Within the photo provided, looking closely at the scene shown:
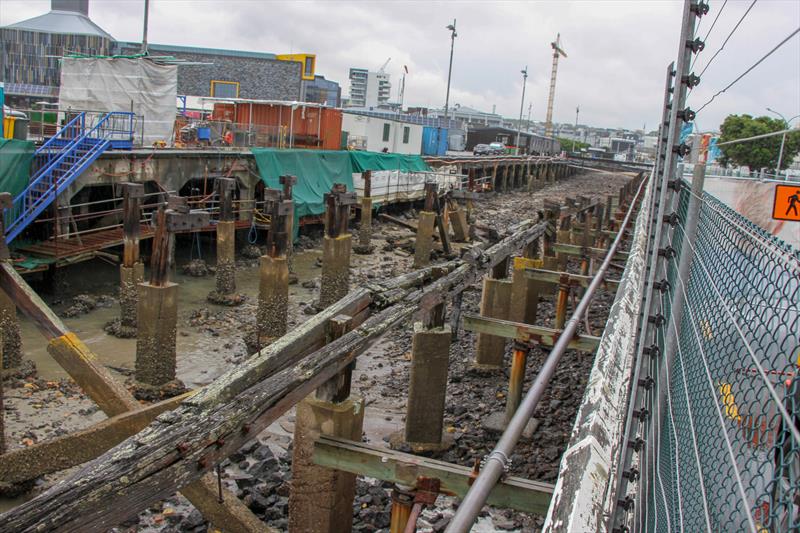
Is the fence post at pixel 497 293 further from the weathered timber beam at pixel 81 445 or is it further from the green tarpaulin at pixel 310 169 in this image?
the green tarpaulin at pixel 310 169

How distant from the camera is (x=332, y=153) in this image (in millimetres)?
25875

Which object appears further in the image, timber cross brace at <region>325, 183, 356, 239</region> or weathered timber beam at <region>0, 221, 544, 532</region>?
timber cross brace at <region>325, 183, 356, 239</region>

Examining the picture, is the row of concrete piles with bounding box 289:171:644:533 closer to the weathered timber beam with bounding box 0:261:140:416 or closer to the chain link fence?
the chain link fence

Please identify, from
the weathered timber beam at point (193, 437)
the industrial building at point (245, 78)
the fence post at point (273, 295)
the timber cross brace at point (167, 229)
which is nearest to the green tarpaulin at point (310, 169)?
the fence post at point (273, 295)

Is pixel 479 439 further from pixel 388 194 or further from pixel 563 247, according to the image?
pixel 388 194

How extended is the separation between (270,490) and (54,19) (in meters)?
63.0

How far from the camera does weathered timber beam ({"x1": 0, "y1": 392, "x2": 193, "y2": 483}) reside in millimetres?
5180

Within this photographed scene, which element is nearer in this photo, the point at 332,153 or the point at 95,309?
the point at 95,309

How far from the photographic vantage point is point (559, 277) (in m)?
9.60

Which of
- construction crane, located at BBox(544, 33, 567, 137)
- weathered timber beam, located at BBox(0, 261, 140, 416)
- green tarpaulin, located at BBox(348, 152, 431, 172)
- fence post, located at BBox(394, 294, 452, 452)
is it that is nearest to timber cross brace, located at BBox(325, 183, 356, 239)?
fence post, located at BBox(394, 294, 452, 452)

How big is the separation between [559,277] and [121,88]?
60.0ft

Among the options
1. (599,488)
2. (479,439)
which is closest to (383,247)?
(479,439)

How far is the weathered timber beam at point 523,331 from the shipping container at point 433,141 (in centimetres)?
4153

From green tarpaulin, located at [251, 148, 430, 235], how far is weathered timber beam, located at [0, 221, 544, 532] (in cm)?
1784
